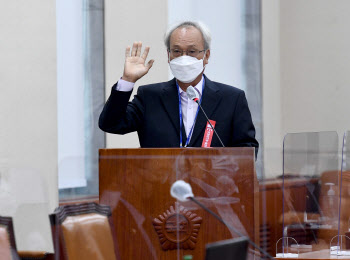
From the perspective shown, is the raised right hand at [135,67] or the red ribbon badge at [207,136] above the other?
the raised right hand at [135,67]

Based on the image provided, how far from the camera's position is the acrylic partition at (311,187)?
2.97m

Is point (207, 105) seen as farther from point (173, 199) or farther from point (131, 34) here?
point (131, 34)

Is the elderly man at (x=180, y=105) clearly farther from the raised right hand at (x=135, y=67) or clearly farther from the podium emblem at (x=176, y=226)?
the podium emblem at (x=176, y=226)

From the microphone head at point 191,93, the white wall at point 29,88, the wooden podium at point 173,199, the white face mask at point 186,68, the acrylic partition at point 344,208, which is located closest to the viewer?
the wooden podium at point 173,199

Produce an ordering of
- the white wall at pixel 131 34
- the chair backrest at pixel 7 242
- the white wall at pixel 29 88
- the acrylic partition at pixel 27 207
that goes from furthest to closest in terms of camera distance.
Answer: the white wall at pixel 131 34 → the white wall at pixel 29 88 → the acrylic partition at pixel 27 207 → the chair backrest at pixel 7 242

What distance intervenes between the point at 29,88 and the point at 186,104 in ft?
4.01

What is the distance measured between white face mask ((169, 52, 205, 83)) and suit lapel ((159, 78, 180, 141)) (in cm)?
7

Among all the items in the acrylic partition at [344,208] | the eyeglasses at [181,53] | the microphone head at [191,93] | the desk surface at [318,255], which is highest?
the eyeglasses at [181,53]

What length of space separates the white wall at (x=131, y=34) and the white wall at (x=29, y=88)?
0.52 m

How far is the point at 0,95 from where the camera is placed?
11.4ft

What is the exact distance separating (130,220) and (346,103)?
14.3 feet

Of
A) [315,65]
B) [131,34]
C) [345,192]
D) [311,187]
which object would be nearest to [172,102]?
[311,187]

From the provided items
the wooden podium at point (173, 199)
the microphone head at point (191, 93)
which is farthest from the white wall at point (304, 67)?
the wooden podium at point (173, 199)

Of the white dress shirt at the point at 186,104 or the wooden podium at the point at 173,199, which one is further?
the white dress shirt at the point at 186,104
